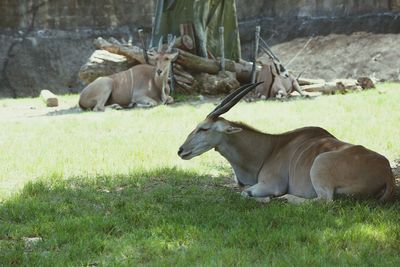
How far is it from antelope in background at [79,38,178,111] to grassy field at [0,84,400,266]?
13.9 feet

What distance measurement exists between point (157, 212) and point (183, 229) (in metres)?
0.68

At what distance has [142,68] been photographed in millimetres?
15164

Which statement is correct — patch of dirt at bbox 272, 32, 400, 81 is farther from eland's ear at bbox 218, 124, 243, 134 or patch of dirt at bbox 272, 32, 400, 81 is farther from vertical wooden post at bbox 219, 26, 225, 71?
eland's ear at bbox 218, 124, 243, 134

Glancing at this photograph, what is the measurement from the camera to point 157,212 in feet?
18.2

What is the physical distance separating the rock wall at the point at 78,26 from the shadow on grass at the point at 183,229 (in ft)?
47.4

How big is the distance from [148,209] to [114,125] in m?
5.29

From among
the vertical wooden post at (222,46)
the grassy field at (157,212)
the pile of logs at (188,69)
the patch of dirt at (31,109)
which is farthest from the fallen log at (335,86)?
the patch of dirt at (31,109)

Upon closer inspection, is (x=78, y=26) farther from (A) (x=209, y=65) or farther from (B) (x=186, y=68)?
(A) (x=209, y=65)

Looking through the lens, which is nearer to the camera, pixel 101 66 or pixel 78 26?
pixel 101 66

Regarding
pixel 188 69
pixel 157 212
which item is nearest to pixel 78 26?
pixel 188 69

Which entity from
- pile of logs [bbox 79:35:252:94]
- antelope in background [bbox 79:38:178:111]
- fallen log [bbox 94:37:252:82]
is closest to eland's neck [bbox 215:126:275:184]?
antelope in background [bbox 79:38:178:111]

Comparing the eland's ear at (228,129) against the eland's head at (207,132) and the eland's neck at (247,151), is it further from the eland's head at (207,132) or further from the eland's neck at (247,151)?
the eland's neck at (247,151)

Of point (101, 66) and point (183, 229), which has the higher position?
point (183, 229)

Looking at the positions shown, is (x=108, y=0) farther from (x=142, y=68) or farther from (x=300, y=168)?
(x=300, y=168)
